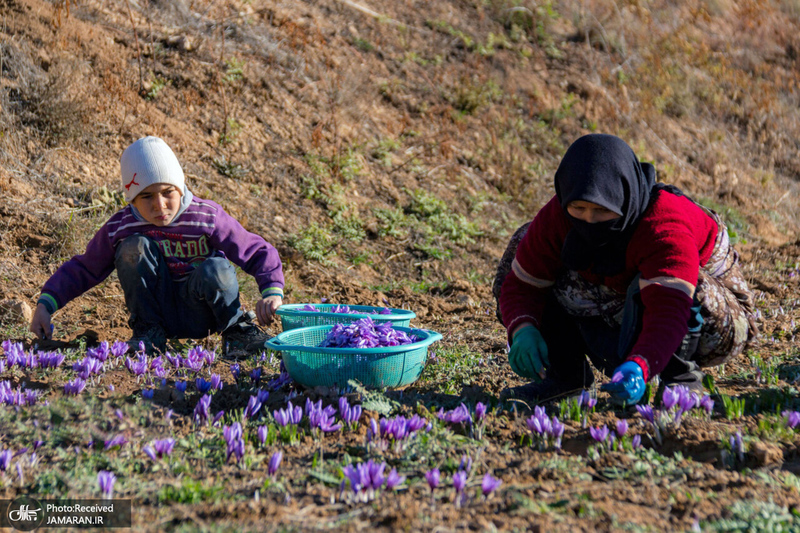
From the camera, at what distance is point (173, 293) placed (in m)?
4.34

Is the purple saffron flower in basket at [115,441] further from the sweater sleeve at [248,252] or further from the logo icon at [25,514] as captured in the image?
the sweater sleeve at [248,252]

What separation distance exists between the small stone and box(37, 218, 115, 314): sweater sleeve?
739 mm

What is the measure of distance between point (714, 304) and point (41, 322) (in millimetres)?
3536

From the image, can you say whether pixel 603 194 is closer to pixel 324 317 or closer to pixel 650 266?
pixel 650 266

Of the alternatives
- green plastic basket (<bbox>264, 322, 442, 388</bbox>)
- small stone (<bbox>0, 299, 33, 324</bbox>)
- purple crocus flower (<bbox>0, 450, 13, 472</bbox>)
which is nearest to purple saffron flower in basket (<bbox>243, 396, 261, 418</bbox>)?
green plastic basket (<bbox>264, 322, 442, 388</bbox>)

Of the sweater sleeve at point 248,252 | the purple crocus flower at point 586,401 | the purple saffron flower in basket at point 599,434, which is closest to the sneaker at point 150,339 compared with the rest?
the sweater sleeve at point 248,252

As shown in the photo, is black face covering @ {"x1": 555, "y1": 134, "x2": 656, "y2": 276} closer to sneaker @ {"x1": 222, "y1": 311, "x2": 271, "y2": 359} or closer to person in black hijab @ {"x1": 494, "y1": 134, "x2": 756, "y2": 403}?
person in black hijab @ {"x1": 494, "y1": 134, "x2": 756, "y2": 403}

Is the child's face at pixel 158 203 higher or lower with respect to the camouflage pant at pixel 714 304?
higher

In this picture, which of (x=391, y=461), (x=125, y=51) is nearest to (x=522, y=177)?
(x=125, y=51)

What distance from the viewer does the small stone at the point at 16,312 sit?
184 inches

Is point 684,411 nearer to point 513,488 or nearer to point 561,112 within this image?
point 513,488

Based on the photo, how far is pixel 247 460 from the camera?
8.13ft

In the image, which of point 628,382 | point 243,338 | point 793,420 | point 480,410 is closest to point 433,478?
point 480,410

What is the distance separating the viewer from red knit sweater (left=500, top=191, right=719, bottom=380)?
9.14 feet
